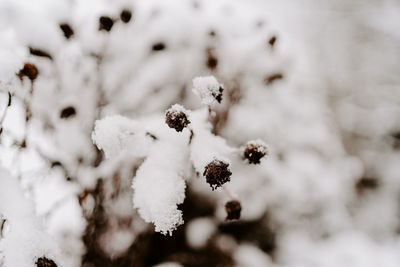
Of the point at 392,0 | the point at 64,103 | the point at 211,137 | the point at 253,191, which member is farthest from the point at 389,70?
the point at 64,103

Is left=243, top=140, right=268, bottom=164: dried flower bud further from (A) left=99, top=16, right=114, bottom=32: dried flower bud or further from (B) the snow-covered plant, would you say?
(A) left=99, top=16, right=114, bottom=32: dried flower bud

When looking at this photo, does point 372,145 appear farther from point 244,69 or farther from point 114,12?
point 114,12

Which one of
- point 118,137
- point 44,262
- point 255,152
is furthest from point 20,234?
point 255,152

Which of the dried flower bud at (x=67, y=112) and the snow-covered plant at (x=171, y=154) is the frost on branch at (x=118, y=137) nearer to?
the snow-covered plant at (x=171, y=154)

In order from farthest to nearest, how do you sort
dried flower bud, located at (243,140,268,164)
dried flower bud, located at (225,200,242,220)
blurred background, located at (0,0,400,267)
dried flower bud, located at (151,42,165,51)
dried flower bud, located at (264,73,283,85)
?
dried flower bud, located at (264,73,283,85) → dried flower bud, located at (151,42,165,51) → blurred background, located at (0,0,400,267) → dried flower bud, located at (225,200,242,220) → dried flower bud, located at (243,140,268,164)

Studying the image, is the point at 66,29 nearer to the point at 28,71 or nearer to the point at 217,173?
the point at 28,71

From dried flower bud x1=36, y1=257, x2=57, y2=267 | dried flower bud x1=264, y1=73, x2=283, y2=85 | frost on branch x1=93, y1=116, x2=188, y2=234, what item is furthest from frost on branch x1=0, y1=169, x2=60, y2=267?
dried flower bud x1=264, y1=73, x2=283, y2=85

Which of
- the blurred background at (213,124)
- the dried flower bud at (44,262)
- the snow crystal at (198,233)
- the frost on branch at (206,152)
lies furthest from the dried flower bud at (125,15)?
the snow crystal at (198,233)
